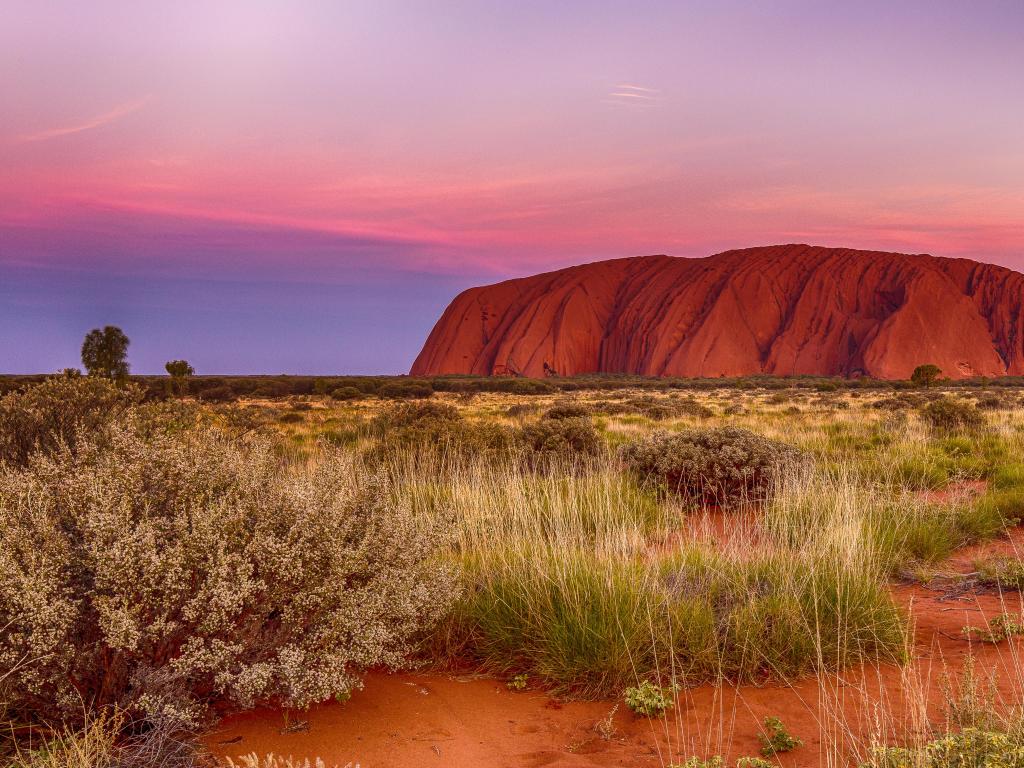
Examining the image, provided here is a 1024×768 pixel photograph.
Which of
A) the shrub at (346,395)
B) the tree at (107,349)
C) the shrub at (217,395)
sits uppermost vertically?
the tree at (107,349)

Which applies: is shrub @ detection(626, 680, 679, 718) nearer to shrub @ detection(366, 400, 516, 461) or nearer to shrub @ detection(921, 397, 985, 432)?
shrub @ detection(366, 400, 516, 461)

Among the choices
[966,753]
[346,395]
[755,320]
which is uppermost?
[755,320]

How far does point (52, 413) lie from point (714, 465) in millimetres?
8143

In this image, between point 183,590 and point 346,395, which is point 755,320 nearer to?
point 346,395

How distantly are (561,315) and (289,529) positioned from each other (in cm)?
10791

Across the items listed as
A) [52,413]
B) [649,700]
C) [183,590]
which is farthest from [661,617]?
[52,413]

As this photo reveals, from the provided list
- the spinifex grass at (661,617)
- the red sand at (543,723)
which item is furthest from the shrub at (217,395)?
the red sand at (543,723)

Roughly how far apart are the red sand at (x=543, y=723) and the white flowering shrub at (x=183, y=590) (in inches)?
12.4

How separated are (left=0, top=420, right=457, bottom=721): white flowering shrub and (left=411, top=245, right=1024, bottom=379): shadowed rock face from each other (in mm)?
95009

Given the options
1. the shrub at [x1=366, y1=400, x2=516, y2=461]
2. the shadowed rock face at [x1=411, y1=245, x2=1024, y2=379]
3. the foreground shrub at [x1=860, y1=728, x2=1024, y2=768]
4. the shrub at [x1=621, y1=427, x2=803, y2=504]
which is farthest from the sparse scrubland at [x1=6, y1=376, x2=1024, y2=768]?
the shadowed rock face at [x1=411, y1=245, x2=1024, y2=379]

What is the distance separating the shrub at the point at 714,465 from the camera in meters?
9.60

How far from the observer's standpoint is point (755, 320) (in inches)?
3949

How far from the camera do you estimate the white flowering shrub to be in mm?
3135

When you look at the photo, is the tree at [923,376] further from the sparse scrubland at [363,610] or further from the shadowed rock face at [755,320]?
the sparse scrubland at [363,610]
